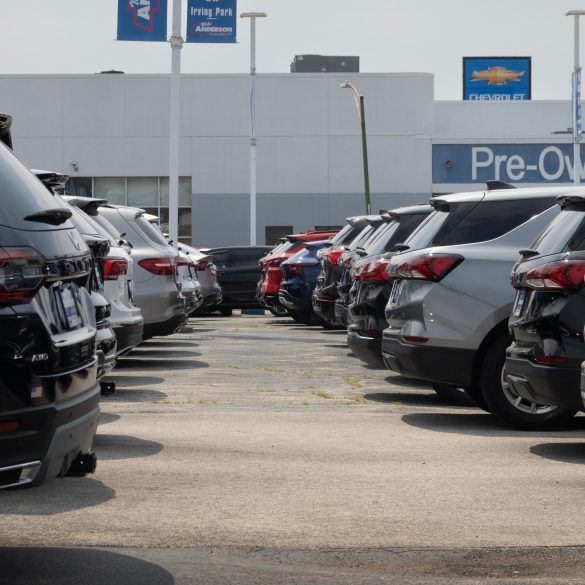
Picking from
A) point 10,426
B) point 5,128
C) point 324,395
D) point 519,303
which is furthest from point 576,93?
point 10,426

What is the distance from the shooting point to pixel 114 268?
37.9 ft

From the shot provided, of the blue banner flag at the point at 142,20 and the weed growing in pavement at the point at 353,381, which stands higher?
the blue banner flag at the point at 142,20

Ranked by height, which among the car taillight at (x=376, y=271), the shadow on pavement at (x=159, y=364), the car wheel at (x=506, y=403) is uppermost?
the car taillight at (x=376, y=271)

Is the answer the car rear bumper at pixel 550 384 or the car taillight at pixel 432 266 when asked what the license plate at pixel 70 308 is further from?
the car taillight at pixel 432 266

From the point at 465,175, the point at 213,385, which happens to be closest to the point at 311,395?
the point at 213,385

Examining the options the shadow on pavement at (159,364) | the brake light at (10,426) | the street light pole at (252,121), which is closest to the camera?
the brake light at (10,426)

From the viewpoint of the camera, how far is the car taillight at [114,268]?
11.4 metres

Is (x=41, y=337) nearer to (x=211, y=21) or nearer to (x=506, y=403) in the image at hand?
(x=506, y=403)

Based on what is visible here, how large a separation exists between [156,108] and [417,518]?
171 ft

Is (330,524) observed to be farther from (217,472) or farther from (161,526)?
(217,472)

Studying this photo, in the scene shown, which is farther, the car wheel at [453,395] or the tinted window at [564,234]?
the car wheel at [453,395]

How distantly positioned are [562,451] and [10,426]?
500 cm

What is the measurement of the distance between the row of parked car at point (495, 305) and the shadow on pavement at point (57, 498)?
9.10ft

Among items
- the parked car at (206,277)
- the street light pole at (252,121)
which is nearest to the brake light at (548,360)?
the parked car at (206,277)
